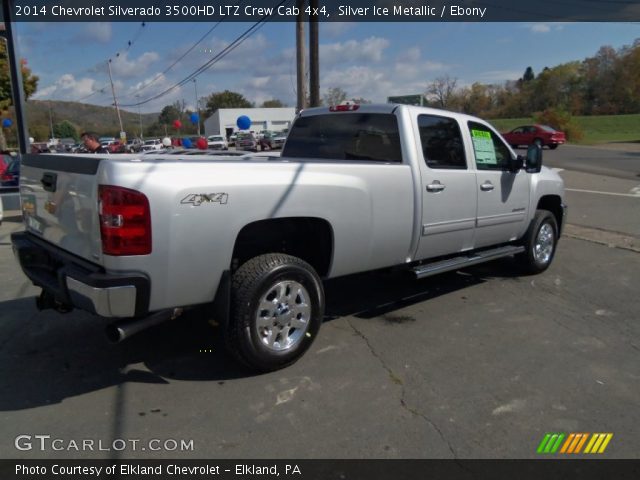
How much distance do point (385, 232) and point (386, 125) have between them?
3.62 feet

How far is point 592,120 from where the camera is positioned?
69.7 m

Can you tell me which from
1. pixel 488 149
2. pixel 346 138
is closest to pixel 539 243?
pixel 488 149

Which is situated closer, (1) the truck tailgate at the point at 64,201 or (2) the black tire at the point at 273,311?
(1) the truck tailgate at the point at 64,201

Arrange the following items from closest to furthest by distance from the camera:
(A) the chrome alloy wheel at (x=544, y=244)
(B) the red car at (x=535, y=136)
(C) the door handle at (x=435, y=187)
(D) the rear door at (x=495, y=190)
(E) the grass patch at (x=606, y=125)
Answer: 1. (C) the door handle at (x=435, y=187)
2. (D) the rear door at (x=495, y=190)
3. (A) the chrome alloy wheel at (x=544, y=244)
4. (B) the red car at (x=535, y=136)
5. (E) the grass patch at (x=606, y=125)

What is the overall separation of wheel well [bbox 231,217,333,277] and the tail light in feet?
2.70

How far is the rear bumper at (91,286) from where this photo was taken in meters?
3.04

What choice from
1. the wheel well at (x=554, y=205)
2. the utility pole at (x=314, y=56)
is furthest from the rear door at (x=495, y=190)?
the utility pole at (x=314, y=56)

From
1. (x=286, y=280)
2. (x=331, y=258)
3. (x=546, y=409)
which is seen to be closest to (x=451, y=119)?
(x=331, y=258)

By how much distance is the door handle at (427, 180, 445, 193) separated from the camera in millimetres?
4660

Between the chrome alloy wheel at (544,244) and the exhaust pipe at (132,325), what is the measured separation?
467 cm

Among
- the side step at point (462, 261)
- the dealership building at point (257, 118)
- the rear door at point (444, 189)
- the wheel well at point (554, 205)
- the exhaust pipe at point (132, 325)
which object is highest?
the dealership building at point (257, 118)

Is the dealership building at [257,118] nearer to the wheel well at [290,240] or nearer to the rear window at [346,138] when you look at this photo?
the rear window at [346,138]

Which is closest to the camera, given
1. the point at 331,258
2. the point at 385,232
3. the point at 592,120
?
the point at 331,258
